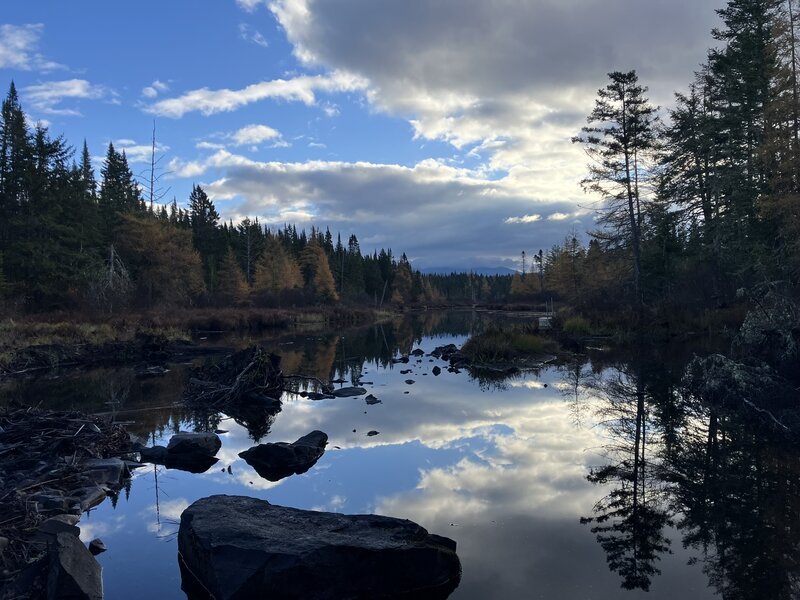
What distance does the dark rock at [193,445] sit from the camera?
9961 millimetres

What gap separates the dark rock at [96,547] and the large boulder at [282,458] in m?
3.13

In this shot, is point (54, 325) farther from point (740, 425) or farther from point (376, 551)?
point (740, 425)

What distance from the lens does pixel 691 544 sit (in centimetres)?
616

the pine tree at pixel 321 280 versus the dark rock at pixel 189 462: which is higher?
the pine tree at pixel 321 280

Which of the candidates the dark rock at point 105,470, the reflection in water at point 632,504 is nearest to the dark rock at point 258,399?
the dark rock at point 105,470

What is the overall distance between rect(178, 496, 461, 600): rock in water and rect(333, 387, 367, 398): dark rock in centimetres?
1084

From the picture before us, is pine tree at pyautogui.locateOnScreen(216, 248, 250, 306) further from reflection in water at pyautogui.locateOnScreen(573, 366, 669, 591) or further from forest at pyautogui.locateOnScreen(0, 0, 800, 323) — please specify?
reflection in water at pyautogui.locateOnScreen(573, 366, 669, 591)

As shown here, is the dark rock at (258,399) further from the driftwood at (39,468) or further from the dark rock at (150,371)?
the dark rock at (150,371)

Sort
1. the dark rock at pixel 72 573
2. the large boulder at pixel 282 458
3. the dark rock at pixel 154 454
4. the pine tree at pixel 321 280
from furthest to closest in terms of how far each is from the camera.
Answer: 1. the pine tree at pixel 321 280
2. the dark rock at pixel 154 454
3. the large boulder at pixel 282 458
4. the dark rock at pixel 72 573

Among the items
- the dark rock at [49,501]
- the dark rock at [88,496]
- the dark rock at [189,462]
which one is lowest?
the dark rock at [189,462]

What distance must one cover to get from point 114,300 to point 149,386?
21.9 m

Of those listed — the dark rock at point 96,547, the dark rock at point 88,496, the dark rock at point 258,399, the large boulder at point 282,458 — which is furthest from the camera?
the dark rock at point 258,399

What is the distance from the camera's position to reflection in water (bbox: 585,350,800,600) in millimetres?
5562

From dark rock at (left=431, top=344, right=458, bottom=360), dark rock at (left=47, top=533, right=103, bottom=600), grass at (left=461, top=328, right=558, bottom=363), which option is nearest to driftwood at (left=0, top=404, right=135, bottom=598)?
dark rock at (left=47, top=533, right=103, bottom=600)
